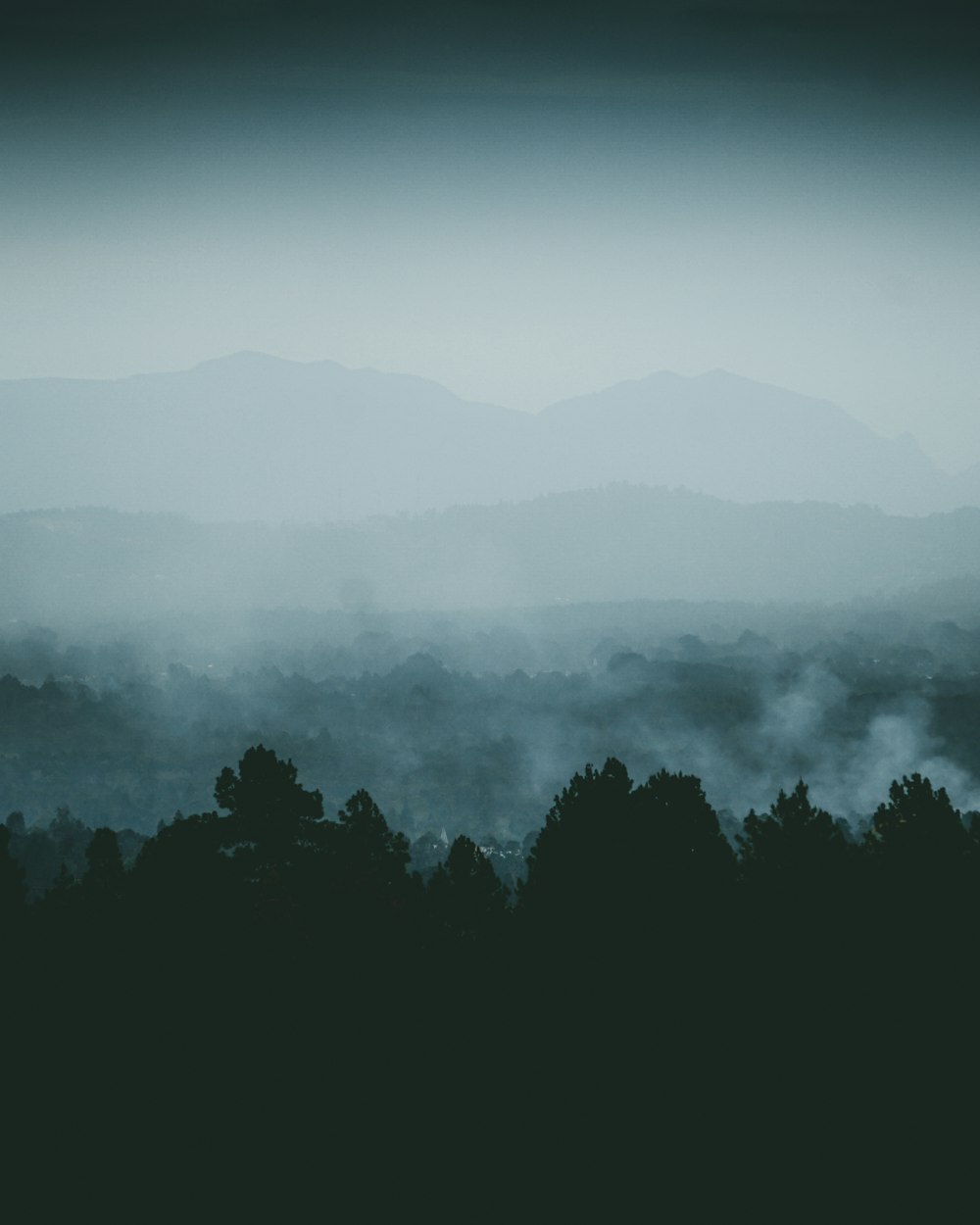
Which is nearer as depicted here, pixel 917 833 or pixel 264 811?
pixel 264 811

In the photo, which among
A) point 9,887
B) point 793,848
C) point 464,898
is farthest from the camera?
point 464,898

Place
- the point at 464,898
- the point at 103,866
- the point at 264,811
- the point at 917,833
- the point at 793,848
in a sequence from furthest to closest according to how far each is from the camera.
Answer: the point at 917,833 < the point at 464,898 < the point at 103,866 < the point at 793,848 < the point at 264,811

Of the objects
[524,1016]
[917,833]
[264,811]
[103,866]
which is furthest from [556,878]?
[103,866]

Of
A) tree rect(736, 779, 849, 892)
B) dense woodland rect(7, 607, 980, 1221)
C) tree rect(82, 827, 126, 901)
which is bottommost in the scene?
dense woodland rect(7, 607, 980, 1221)

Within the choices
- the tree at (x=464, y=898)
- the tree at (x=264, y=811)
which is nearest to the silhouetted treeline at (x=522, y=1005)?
the tree at (x=264, y=811)

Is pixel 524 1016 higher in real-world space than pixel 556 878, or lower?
lower

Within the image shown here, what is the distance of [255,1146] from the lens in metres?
17.5

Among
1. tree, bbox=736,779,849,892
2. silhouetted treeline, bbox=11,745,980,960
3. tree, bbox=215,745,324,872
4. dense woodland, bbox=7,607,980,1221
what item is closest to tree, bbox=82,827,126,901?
silhouetted treeline, bbox=11,745,980,960

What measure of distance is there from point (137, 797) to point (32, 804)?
756 inches

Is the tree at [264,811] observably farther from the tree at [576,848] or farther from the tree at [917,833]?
the tree at [917,833]

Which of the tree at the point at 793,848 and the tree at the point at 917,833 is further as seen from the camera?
the tree at the point at 917,833

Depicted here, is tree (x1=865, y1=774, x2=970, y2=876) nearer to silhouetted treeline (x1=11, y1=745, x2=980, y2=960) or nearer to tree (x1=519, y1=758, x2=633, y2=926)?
silhouetted treeline (x1=11, y1=745, x2=980, y2=960)

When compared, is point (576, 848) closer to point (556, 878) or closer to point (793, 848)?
point (556, 878)

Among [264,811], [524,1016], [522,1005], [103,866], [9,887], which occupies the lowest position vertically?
[524,1016]
